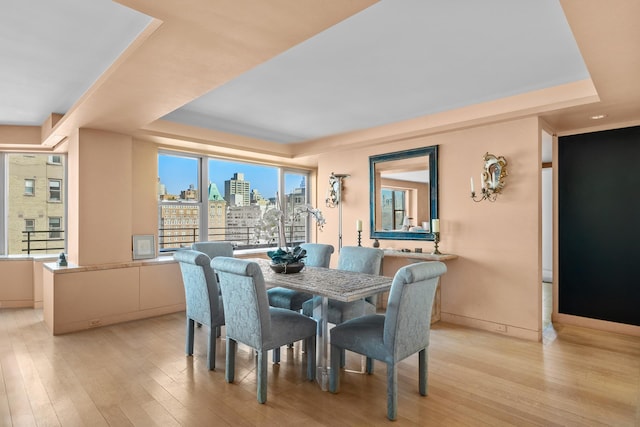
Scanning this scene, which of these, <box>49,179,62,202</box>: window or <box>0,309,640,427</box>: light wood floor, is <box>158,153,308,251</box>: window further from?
<box>0,309,640,427</box>: light wood floor

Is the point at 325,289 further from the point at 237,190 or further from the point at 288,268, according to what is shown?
the point at 237,190

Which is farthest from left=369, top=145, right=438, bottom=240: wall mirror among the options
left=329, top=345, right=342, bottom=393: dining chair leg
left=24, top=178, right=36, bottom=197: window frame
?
left=24, top=178, right=36, bottom=197: window frame

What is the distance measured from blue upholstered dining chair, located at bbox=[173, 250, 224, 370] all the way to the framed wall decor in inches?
70.3

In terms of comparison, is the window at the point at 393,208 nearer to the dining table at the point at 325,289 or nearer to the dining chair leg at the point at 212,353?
the dining table at the point at 325,289

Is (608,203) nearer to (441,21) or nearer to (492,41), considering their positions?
(492,41)

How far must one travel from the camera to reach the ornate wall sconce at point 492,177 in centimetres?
382

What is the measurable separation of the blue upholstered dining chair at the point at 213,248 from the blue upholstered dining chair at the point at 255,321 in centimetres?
177

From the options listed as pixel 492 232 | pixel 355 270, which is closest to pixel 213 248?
pixel 355 270

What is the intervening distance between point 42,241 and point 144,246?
5.84 ft

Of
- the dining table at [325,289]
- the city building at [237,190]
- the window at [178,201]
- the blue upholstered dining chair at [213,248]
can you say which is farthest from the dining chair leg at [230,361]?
the city building at [237,190]

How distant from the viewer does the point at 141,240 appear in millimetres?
4633

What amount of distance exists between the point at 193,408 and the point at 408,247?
3.23m

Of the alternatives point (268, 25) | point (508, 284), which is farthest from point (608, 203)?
point (268, 25)

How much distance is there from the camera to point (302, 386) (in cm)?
266
